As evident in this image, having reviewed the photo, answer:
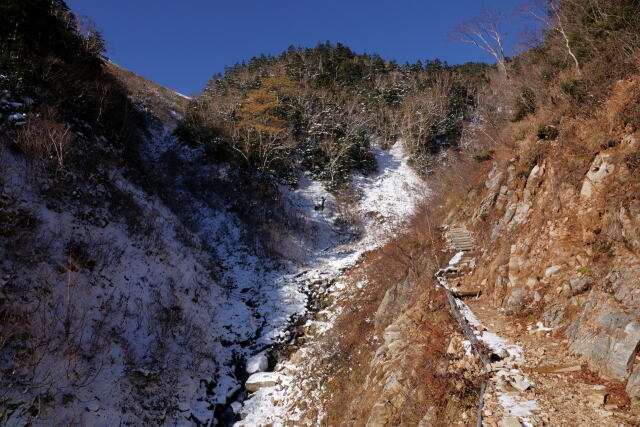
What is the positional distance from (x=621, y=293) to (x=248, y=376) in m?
10.2

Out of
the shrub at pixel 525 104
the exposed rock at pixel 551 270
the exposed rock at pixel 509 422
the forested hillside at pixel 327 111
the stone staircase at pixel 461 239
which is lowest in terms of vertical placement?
the exposed rock at pixel 509 422

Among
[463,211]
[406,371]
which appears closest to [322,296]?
[463,211]

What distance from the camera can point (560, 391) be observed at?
16.1 feet

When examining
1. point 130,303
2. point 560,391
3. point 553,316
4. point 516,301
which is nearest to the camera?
point 560,391

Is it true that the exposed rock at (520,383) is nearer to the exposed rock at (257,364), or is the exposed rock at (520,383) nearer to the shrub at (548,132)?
the shrub at (548,132)

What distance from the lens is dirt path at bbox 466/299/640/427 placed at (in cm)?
434

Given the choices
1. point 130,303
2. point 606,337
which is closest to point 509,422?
point 606,337

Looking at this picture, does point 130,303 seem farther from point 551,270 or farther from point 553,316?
point 551,270

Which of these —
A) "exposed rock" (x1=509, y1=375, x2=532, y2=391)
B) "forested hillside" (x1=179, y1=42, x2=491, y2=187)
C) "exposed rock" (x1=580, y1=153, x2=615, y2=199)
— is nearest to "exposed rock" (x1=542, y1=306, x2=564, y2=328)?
"exposed rock" (x1=509, y1=375, x2=532, y2=391)

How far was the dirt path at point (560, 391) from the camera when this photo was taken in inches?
171

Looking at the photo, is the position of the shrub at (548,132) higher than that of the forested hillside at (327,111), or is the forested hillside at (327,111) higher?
the forested hillside at (327,111)

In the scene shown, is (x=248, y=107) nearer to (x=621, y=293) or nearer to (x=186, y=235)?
(x=186, y=235)

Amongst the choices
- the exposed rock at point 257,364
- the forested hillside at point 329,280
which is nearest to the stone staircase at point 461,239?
the forested hillside at point 329,280

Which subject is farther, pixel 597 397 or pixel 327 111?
pixel 327 111
